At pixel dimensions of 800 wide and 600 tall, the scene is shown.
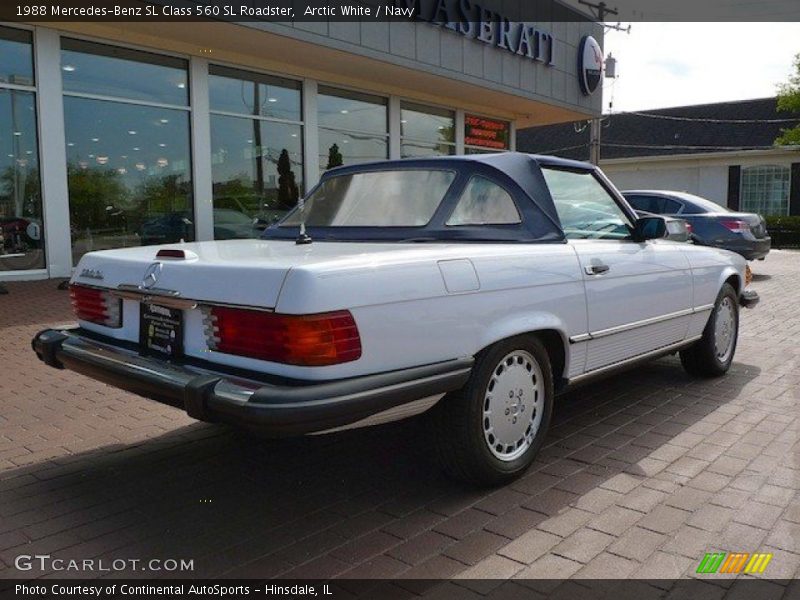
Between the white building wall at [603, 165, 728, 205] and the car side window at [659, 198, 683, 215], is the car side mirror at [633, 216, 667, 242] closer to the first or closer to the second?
the car side window at [659, 198, 683, 215]

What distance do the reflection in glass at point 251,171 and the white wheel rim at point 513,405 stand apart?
9.20 metres

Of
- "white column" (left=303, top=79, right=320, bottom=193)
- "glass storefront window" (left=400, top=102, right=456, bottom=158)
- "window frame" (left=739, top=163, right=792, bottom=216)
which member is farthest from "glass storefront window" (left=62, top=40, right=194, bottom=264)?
"window frame" (left=739, top=163, right=792, bottom=216)

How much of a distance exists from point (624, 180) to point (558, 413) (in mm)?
33419

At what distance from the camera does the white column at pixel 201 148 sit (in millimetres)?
11766

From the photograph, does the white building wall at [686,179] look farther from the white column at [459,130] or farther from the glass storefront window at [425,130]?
the glass storefront window at [425,130]

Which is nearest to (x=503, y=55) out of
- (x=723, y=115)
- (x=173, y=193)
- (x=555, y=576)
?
(x=173, y=193)

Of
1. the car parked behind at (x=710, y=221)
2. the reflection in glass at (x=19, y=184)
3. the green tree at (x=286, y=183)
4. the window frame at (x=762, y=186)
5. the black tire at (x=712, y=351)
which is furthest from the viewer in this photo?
the window frame at (x=762, y=186)

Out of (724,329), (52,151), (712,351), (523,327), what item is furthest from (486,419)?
(52,151)

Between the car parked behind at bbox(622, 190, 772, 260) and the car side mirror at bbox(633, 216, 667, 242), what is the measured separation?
7.88 m

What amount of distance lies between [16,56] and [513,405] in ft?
31.9

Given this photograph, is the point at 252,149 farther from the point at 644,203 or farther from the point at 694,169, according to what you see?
the point at 694,169

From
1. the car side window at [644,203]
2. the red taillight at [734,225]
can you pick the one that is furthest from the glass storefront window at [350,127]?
the red taillight at [734,225]

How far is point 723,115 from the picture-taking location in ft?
115

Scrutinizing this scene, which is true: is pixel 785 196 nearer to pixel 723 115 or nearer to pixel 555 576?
pixel 723 115
